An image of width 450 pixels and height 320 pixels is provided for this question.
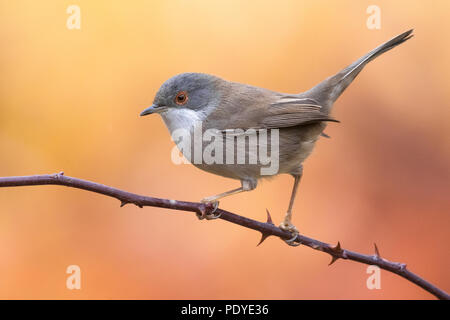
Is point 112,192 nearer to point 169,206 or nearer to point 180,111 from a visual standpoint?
point 169,206

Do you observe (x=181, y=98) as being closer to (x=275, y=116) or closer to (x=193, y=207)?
(x=275, y=116)

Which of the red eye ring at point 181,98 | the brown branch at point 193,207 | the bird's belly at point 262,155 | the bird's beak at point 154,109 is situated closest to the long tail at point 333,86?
the bird's belly at point 262,155

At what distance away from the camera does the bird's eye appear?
368 centimetres

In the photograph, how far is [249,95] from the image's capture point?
3.91 meters

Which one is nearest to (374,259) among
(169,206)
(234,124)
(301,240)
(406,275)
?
(406,275)

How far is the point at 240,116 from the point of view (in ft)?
12.1

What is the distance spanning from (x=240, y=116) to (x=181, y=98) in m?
0.47

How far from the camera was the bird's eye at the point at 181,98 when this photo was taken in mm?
3678

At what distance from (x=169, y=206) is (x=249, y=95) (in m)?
1.74

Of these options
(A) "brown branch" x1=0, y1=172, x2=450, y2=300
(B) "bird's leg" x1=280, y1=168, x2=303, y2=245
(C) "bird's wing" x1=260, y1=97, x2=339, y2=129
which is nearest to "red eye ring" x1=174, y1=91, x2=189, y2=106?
(C) "bird's wing" x1=260, y1=97, x2=339, y2=129

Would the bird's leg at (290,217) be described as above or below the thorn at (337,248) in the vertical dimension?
above

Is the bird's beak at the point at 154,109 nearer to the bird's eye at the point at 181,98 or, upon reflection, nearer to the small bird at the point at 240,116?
the small bird at the point at 240,116

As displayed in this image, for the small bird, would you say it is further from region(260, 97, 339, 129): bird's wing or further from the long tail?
the long tail

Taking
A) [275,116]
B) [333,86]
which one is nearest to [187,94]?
[275,116]
